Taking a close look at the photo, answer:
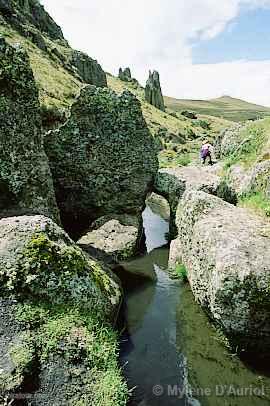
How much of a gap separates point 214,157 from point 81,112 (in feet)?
61.5

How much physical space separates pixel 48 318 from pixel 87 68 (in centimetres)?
→ 14071

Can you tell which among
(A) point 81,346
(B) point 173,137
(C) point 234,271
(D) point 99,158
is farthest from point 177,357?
(B) point 173,137

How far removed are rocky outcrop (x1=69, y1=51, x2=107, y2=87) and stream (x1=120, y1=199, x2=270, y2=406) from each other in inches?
4925

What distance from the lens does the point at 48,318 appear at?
13141 mm

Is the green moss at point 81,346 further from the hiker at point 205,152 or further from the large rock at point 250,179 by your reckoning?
the hiker at point 205,152

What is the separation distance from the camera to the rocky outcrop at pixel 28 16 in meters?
103

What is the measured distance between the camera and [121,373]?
1400cm

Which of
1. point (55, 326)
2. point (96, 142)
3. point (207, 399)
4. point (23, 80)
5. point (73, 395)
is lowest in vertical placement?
point (207, 399)

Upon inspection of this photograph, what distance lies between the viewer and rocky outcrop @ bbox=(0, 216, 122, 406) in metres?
11.7

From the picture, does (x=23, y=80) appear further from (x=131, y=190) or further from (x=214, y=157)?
(x=214, y=157)

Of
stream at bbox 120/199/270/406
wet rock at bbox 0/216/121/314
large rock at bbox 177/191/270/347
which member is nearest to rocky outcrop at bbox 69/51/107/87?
stream at bbox 120/199/270/406

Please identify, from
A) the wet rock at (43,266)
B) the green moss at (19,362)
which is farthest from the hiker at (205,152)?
the green moss at (19,362)

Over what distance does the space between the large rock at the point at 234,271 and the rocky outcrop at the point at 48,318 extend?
12.8 feet

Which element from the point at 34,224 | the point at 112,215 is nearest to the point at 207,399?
the point at 34,224
